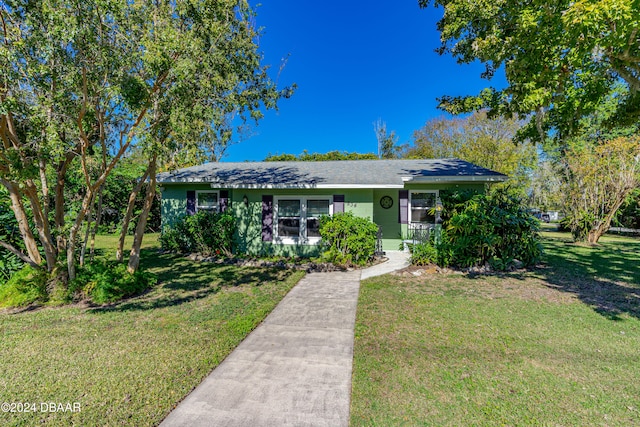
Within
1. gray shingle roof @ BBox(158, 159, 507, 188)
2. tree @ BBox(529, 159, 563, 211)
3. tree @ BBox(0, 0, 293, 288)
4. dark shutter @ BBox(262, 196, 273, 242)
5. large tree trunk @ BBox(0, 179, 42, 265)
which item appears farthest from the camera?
tree @ BBox(529, 159, 563, 211)

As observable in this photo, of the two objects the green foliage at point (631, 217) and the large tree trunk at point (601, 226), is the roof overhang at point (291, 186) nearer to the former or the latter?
the large tree trunk at point (601, 226)

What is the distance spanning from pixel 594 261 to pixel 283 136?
2312 centimetres

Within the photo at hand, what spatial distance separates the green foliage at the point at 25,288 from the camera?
4.90m

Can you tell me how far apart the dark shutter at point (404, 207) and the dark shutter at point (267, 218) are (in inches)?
188

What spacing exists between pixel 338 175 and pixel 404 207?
9.08ft

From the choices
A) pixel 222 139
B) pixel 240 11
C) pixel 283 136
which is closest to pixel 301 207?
pixel 222 139

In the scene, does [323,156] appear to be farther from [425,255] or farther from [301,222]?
[425,255]

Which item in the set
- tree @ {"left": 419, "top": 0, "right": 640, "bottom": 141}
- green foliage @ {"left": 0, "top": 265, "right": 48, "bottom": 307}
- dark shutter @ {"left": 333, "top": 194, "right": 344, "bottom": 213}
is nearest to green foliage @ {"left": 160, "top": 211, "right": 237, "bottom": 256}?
dark shutter @ {"left": 333, "top": 194, "right": 344, "bottom": 213}

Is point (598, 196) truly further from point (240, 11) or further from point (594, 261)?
point (240, 11)

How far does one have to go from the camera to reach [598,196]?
44.3 ft

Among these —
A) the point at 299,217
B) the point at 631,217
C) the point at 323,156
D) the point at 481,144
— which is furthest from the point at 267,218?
the point at 631,217

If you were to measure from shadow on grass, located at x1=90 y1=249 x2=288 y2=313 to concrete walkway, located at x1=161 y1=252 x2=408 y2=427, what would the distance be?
2069 mm

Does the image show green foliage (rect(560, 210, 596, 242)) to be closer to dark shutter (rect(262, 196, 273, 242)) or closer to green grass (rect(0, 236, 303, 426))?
dark shutter (rect(262, 196, 273, 242))

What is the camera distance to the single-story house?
910cm
